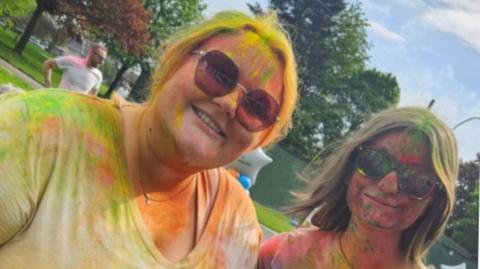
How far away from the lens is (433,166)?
1.78 metres

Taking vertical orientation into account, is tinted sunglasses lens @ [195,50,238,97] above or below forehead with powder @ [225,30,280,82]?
below

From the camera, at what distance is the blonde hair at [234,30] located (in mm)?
1577

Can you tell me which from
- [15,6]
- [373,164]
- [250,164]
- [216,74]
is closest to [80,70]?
[250,164]

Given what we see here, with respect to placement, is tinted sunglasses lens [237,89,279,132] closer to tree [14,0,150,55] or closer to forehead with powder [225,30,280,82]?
forehead with powder [225,30,280,82]

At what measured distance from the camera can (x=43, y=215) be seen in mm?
1349

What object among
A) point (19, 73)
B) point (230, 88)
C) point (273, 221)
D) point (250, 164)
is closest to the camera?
point (230, 88)

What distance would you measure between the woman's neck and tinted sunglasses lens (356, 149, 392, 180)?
152 mm

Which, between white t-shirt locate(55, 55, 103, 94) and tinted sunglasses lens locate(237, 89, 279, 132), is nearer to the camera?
tinted sunglasses lens locate(237, 89, 279, 132)

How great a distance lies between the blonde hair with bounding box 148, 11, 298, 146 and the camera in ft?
5.17

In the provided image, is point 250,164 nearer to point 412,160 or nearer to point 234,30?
point 412,160

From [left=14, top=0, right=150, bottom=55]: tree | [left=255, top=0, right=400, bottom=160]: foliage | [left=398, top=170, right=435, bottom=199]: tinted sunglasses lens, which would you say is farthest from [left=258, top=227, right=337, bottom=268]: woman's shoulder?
[left=255, top=0, right=400, bottom=160]: foliage

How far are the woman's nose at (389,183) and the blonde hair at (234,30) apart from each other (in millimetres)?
349

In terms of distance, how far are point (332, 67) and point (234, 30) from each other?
24.4 m

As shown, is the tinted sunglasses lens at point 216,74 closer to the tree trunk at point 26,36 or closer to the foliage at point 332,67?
the tree trunk at point 26,36
